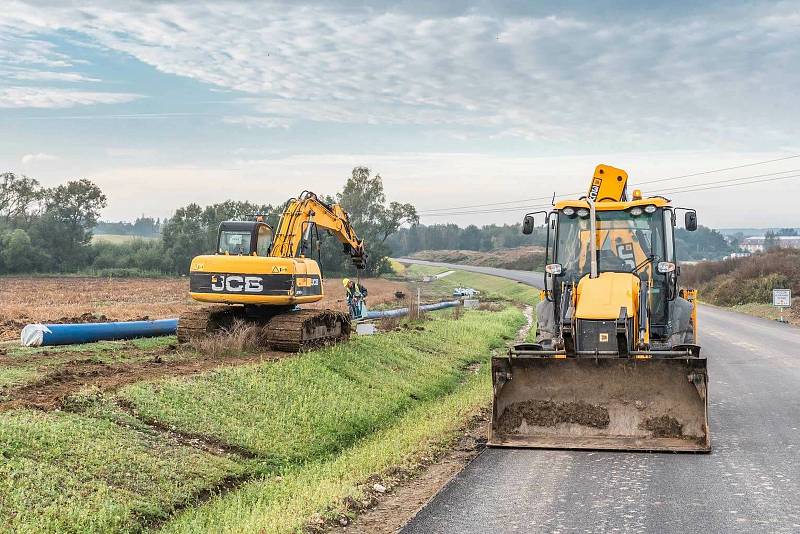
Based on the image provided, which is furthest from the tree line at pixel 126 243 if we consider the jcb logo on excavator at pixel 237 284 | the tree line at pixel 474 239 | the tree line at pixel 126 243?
the tree line at pixel 474 239

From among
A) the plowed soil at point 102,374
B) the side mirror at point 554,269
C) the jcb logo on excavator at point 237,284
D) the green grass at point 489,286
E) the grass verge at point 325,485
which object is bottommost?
the green grass at point 489,286

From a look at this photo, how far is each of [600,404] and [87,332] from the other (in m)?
12.1

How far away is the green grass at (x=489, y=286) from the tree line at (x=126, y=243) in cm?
823

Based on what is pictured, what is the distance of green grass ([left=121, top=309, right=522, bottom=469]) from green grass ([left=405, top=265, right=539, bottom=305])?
1340 inches

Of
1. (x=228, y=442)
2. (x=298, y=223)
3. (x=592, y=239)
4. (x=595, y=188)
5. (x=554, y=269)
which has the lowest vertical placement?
(x=228, y=442)

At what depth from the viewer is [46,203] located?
282ft

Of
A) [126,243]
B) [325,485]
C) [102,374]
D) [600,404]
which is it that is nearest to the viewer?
[325,485]

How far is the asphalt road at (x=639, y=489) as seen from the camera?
792 centimetres

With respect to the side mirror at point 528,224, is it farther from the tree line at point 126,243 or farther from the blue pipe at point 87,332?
the tree line at point 126,243

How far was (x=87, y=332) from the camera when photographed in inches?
741

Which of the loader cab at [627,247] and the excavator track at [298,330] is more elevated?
the loader cab at [627,247]

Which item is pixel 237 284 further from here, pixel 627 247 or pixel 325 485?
pixel 325 485

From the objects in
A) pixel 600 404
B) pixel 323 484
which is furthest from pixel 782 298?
Result: pixel 323 484

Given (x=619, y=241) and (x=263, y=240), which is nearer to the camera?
(x=619, y=241)
